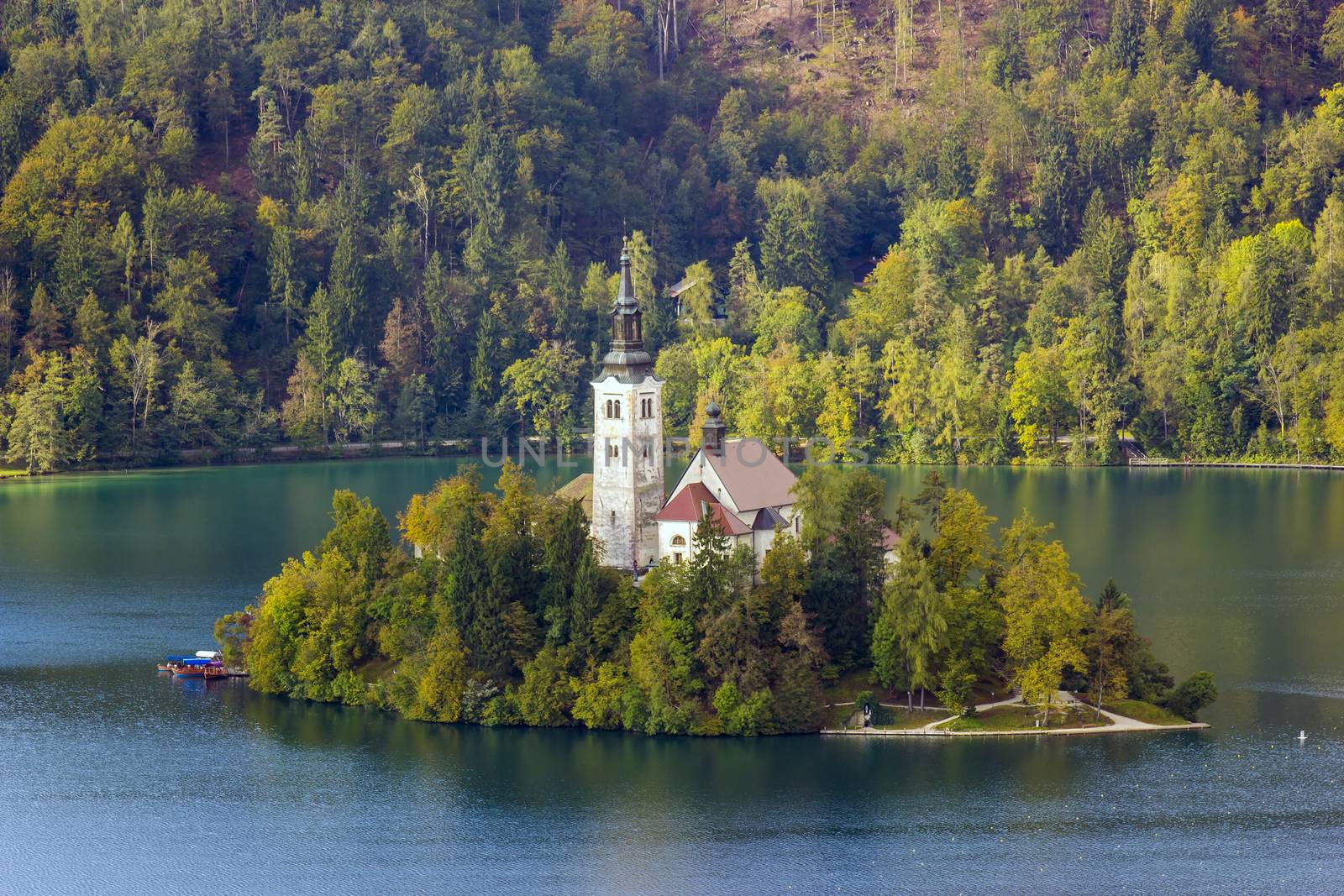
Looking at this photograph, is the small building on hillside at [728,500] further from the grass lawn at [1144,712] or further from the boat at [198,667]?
the boat at [198,667]

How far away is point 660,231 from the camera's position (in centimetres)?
15212

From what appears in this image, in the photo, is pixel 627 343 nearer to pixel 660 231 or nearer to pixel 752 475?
pixel 752 475

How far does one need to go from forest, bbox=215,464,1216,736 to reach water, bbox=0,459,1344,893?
1.25m

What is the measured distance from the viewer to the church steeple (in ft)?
245

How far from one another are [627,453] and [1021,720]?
15760 mm

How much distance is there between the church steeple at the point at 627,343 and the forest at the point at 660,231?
51293mm

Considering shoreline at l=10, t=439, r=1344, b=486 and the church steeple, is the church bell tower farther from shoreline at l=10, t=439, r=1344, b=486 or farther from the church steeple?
shoreline at l=10, t=439, r=1344, b=486

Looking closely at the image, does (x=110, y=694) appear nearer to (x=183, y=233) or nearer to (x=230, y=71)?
(x=183, y=233)

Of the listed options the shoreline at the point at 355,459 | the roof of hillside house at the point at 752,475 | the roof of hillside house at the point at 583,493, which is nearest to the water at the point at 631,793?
the roof of hillside house at the point at 583,493

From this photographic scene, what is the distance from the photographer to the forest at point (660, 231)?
126 meters

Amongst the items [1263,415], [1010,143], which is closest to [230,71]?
[1010,143]

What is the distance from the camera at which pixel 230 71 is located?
143m

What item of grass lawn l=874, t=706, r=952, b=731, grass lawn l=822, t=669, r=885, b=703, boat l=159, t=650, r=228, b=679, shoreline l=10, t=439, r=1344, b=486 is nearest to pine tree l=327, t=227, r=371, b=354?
shoreline l=10, t=439, r=1344, b=486

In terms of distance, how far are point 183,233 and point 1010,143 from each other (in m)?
55.0
